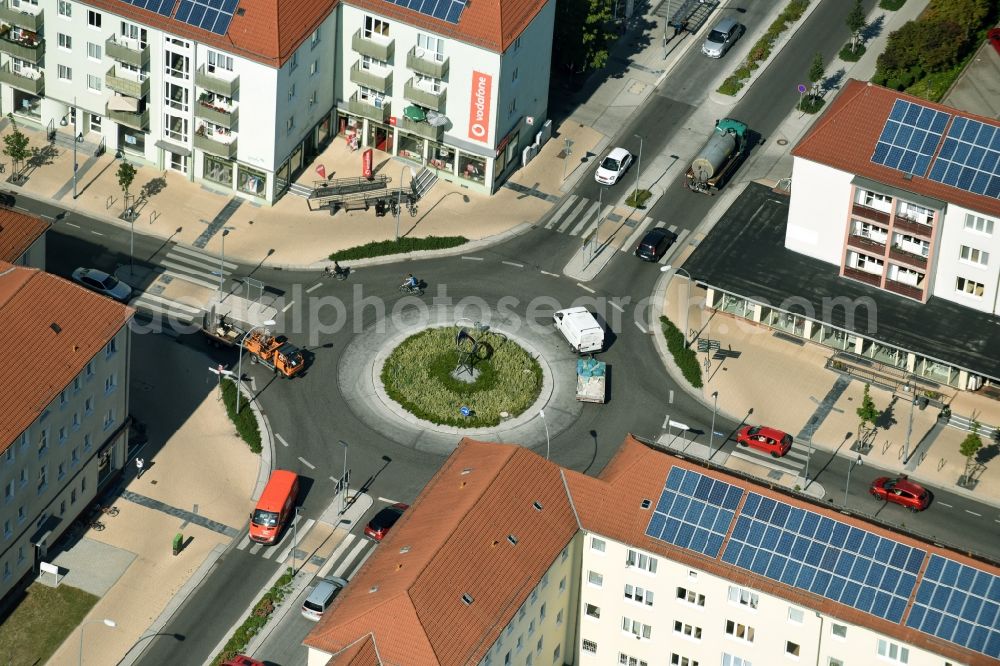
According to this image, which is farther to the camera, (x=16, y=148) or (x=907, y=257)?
(x=16, y=148)

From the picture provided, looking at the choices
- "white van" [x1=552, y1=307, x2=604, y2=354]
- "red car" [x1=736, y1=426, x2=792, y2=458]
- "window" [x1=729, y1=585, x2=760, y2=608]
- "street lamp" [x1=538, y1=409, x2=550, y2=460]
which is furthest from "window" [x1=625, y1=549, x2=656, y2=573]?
"white van" [x1=552, y1=307, x2=604, y2=354]

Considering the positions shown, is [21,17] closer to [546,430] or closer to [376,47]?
[376,47]

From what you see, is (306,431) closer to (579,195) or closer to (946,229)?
(579,195)

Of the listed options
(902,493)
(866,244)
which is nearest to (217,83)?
(866,244)

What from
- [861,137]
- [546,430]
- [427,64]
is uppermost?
[861,137]

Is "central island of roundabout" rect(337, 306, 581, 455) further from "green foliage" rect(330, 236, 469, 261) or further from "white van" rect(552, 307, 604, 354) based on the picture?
"green foliage" rect(330, 236, 469, 261)

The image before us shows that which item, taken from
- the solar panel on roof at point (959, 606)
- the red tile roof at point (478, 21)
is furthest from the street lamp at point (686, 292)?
the solar panel on roof at point (959, 606)
